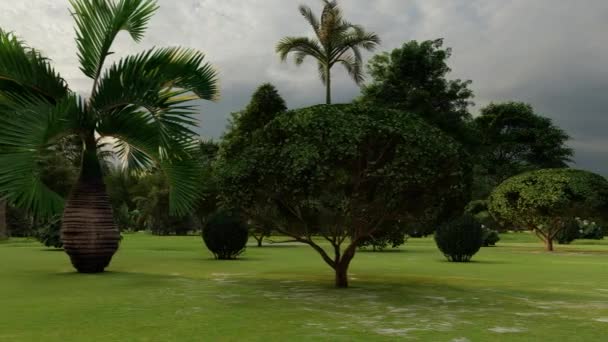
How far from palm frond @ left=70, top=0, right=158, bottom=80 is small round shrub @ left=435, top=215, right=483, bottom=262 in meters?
13.5

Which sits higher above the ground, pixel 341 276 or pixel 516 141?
pixel 516 141

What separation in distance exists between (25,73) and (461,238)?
15923 millimetres

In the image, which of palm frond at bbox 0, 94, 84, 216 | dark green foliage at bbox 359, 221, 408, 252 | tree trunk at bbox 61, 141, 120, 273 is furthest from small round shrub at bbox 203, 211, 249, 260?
dark green foliage at bbox 359, 221, 408, 252

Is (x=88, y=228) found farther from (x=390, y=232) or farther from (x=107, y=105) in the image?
(x=390, y=232)

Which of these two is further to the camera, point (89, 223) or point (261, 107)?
point (261, 107)

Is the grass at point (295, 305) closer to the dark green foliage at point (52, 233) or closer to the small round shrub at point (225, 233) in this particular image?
the small round shrub at point (225, 233)

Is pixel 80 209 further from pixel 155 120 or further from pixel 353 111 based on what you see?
pixel 353 111

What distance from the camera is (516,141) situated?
58.9 m

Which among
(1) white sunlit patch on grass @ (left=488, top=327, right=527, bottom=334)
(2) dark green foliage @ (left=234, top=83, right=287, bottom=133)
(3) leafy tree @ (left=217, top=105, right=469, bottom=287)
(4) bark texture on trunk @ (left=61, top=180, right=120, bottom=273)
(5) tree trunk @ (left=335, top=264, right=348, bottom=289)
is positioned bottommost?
(1) white sunlit patch on grass @ (left=488, top=327, right=527, bottom=334)

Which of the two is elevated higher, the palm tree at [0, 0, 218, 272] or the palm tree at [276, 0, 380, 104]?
the palm tree at [276, 0, 380, 104]

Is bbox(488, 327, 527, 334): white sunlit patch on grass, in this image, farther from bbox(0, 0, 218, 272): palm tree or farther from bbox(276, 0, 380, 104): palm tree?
bbox(276, 0, 380, 104): palm tree

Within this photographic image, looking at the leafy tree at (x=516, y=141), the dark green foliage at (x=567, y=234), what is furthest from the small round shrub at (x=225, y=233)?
the leafy tree at (x=516, y=141)

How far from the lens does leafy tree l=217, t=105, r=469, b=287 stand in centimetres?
1131

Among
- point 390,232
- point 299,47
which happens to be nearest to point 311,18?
point 299,47
